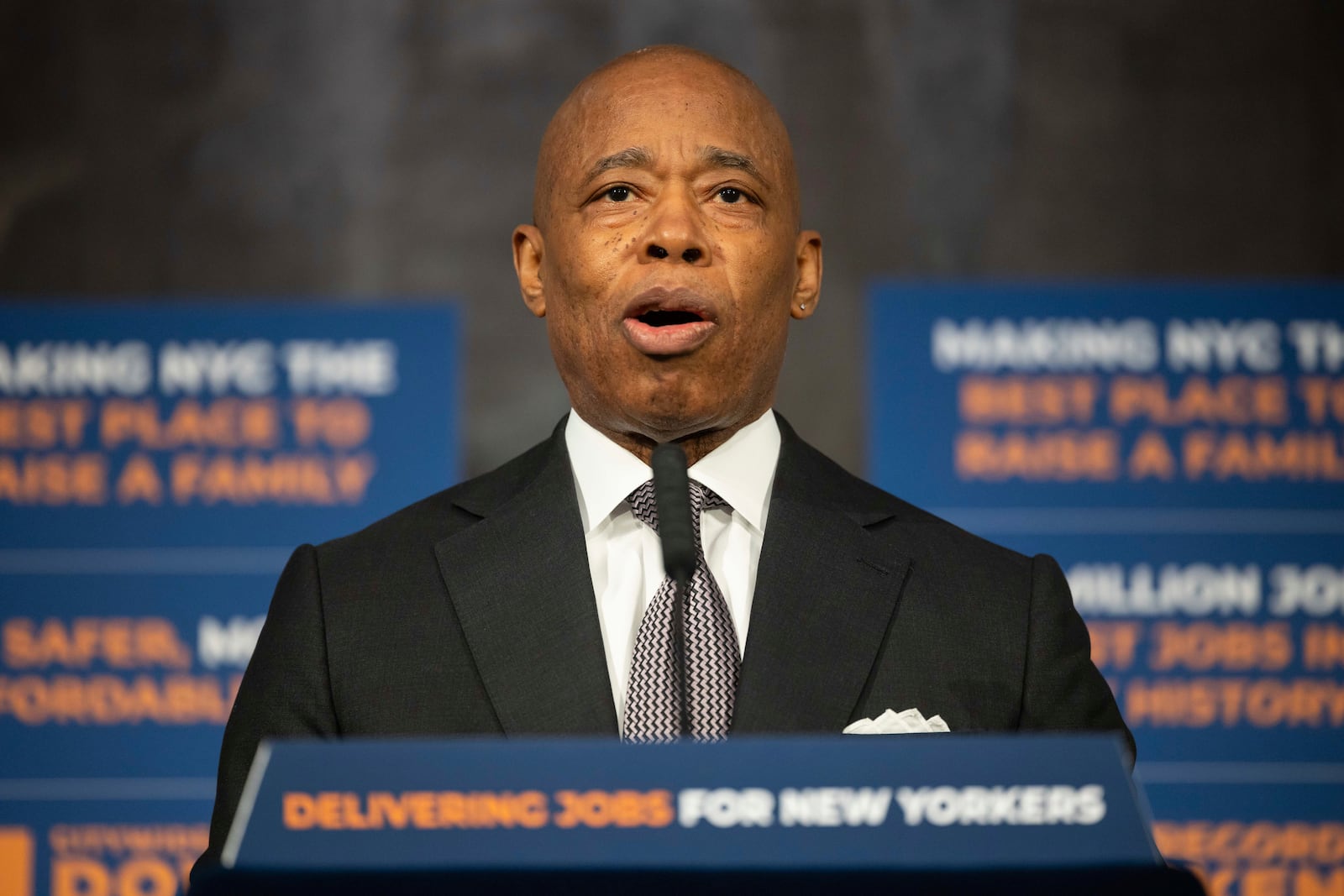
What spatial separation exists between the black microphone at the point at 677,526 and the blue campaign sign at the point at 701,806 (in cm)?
32

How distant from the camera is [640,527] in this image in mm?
1580

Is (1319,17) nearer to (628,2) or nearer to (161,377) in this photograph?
(628,2)

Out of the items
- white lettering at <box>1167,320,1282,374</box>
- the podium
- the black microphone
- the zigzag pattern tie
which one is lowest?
the podium

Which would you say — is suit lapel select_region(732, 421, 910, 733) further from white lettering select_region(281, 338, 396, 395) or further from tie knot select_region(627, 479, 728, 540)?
white lettering select_region(281, 338, 396, 395)

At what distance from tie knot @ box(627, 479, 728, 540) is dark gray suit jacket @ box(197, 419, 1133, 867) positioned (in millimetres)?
61

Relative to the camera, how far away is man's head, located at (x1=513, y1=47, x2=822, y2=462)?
1.54 m

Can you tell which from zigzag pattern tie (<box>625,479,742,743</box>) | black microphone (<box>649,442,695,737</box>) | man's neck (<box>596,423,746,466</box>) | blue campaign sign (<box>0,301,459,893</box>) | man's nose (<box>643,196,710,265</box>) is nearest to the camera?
black microphone (<box>649,442,695,737</box>)

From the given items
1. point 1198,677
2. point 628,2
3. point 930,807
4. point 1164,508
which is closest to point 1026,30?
point 628,2

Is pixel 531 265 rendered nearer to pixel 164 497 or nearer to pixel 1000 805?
pixel 1000 805

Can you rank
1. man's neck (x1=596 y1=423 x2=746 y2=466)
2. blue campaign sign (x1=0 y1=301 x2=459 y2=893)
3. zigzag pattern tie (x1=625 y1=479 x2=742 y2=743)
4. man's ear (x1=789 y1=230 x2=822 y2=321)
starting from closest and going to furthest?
1. zigzag pattern tie (x1=625 y1=479 x2=742 y2=743)
2. man's neck (x1=596 y1=423 x2=746 y2=466)
3. man's ear (x1=789 y1=230 x2=822 y2=321)
4. blue campaign sign (x1=0 y1=301 x2=459 y2=893)

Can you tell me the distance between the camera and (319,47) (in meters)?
3.01

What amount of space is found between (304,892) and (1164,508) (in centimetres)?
244

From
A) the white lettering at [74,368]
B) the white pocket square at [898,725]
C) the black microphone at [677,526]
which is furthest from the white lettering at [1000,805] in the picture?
the white lettering at [74,368]

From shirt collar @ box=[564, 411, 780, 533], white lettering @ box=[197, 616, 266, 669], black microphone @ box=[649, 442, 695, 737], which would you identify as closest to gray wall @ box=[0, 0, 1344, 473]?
white lettering @ box=[197, 616, 266, 669]
